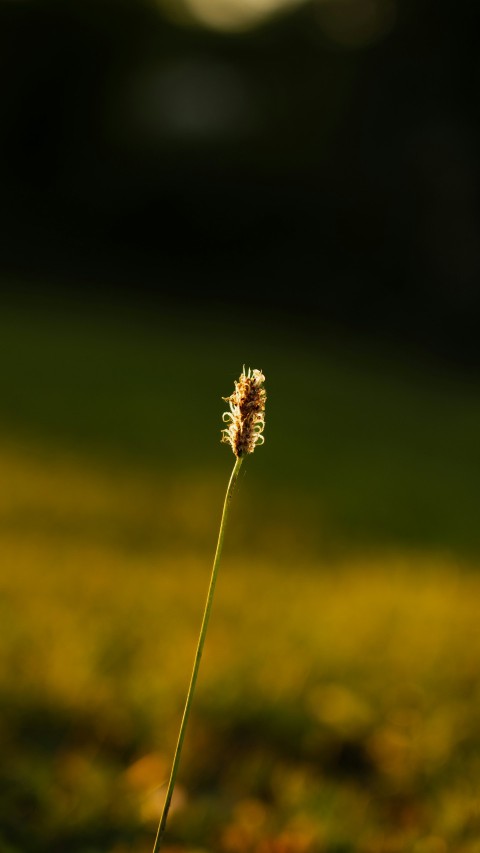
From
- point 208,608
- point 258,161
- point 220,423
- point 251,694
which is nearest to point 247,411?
point 208,608

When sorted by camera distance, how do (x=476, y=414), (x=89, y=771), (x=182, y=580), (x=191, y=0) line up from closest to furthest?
1. (x=89, y=771)
2. (x=182, y=580)
3. (x=476, y=414)
4. (x=191, y=0)

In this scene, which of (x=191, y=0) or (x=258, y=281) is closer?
(x=258, y=281)

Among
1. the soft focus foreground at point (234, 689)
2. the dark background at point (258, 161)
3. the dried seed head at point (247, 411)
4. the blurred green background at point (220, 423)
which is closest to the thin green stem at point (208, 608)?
the dried seed head at point (247, 411)

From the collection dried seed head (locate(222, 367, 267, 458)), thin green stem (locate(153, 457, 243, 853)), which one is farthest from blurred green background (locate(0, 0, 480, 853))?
dried seed head (locate(222, 367, 267, 458))

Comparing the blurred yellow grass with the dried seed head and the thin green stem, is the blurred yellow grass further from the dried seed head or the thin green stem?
the dried seed head

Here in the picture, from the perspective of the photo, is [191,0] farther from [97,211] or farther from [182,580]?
[182,580]

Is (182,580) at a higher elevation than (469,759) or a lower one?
higher

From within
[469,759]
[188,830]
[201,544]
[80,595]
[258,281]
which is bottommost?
[188,830]

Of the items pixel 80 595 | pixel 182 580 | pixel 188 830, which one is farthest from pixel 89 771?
pixel 182 580
